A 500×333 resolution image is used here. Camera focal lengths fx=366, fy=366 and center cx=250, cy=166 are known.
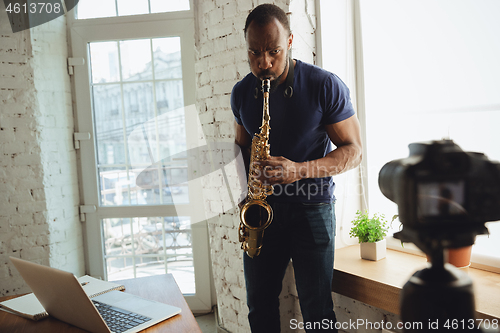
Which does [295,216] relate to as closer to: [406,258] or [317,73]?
[317,73]

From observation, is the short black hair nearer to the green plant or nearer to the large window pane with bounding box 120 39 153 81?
the green plant

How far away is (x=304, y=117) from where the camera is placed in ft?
5.34

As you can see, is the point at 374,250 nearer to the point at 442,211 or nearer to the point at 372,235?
the point at 372,235

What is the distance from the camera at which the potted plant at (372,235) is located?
2.14 metres

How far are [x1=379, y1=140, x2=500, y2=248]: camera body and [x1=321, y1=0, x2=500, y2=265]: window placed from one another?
5.07 ft

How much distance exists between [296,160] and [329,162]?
0.17m

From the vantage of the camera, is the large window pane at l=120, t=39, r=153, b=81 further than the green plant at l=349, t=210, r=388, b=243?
Yes

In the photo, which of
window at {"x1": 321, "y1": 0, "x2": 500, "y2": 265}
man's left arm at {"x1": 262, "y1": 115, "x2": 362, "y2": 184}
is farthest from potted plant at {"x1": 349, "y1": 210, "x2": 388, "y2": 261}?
man's left arm at {"x1": 262, "y1": 115, "x2": 362, "y2": 184}

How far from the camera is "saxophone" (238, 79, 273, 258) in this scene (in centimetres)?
169

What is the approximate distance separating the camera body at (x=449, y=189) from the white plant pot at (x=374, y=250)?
1939 millimetres

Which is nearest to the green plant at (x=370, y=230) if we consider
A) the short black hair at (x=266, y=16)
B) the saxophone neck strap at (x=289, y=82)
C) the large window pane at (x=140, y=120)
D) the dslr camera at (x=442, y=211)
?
the saxophone neck strap at (x=289, y=82)

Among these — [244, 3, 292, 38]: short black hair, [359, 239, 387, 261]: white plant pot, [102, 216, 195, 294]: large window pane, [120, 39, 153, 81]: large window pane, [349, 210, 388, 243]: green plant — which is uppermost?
[120, 39, 153, 81]: large window pane

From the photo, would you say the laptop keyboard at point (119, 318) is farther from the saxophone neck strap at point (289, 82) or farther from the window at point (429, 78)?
the window at point (429, 78)

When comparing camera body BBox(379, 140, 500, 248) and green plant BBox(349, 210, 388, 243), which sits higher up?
camera body BBox(379, 140, 500, 248)
